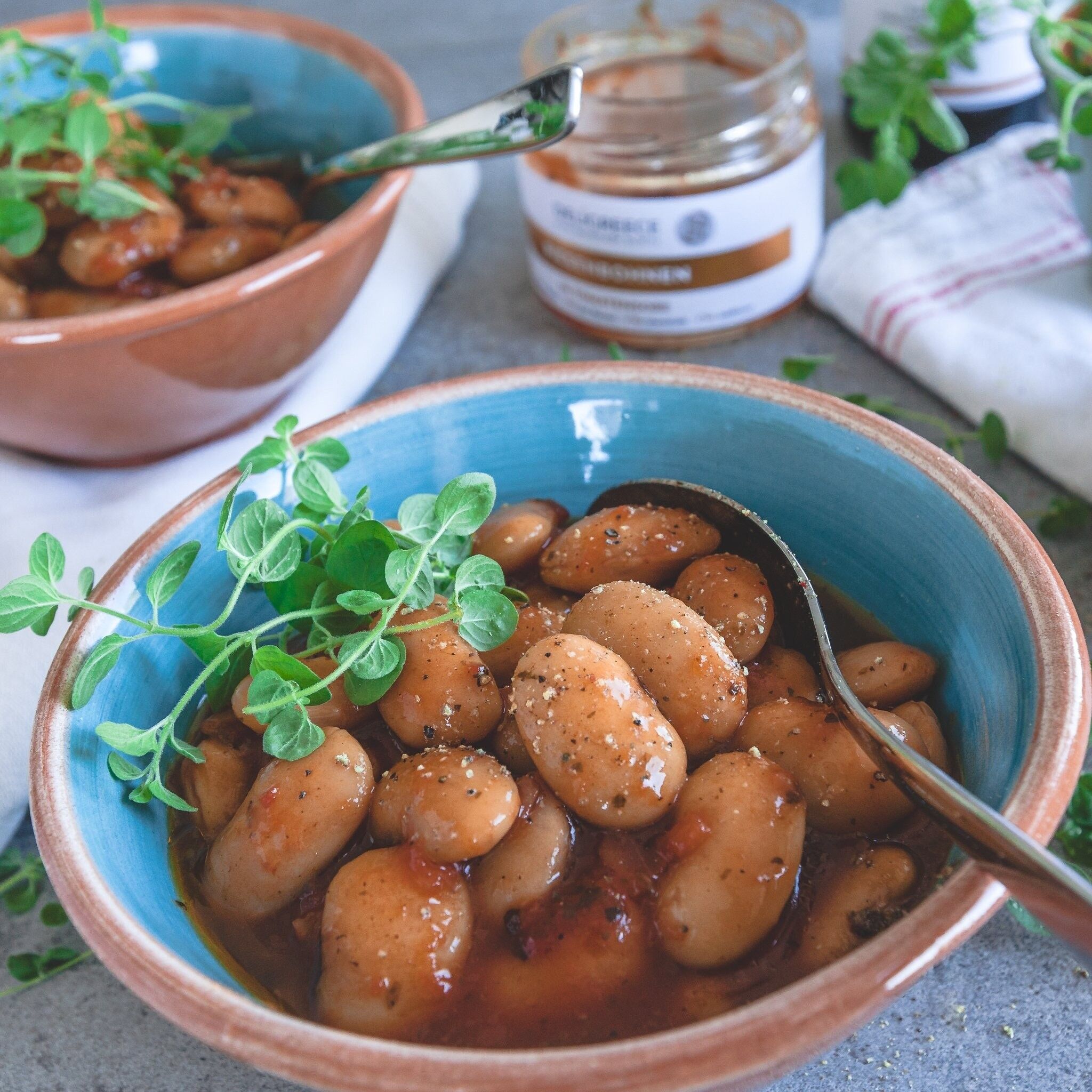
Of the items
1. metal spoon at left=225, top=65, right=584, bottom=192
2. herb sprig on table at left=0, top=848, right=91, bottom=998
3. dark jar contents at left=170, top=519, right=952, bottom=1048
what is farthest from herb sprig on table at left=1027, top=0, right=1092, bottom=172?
herb sprig on table at left=0, top=848, right=91, bottom=998

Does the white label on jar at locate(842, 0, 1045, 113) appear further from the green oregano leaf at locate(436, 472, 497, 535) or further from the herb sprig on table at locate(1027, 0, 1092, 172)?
the green oregano leaf at locate(436, 472, 497, 535)

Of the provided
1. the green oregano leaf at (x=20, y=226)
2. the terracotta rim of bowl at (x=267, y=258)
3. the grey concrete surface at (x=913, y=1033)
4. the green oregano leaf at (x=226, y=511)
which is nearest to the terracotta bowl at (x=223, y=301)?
the terracotta rim of bowl at (x=267, y=258)

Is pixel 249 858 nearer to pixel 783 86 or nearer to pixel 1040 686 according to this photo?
pixel 1040 686

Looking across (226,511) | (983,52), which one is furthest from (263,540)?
(983,52)

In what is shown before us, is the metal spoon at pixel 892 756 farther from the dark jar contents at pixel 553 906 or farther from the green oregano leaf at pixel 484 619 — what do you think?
the green oregano leaf at pixel 484 619

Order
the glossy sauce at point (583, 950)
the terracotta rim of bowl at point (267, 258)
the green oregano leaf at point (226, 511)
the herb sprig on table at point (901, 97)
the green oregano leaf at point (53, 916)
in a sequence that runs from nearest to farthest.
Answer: the glossy sauce at point (583, 950) < the green oregano leaf at point (226, 511) < the green oregano leaf at point (53, 916) < the terracotta rim of bowl at point (267, 258) < the herb sprig on table at point (901, 97)

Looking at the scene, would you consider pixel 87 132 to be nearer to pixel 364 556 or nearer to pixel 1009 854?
pixel 364 556

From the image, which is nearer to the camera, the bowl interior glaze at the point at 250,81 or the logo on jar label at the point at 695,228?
the logo on jar label at the point at 695,228
